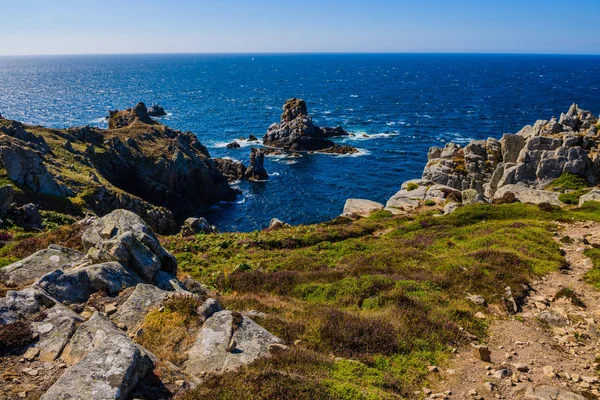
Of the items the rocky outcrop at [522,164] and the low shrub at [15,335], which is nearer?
the low shrub at [15,335]

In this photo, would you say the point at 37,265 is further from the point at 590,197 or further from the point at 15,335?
the point at 590,197

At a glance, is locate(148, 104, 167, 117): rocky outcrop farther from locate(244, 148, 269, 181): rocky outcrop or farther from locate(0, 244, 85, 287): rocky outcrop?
locate(0, 244, 85, 287): rocky outcrop

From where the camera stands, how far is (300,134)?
11881cm

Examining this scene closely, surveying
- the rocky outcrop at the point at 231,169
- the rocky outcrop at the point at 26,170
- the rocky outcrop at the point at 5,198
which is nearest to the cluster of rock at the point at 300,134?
the rocky outcrop at the point at 231,169

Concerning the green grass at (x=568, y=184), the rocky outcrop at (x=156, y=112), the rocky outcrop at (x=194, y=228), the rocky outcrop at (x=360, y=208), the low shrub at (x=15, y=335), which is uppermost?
the rocky outcrop at (x=156, y=112)

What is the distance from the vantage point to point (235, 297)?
767 inches

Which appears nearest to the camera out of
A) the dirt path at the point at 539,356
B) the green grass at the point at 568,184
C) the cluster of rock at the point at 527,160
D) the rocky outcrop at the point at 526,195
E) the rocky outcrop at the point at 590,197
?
the dirt path at the point at 539,356

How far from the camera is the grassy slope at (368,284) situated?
1135 centimetres

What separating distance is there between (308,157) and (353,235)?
77544 millimetres

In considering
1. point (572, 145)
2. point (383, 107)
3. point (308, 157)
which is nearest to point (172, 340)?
point (572, 145)

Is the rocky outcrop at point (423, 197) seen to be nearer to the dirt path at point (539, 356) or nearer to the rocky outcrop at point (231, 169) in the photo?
the dirt path at point (539, 356)

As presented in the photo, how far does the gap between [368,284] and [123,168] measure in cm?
6929

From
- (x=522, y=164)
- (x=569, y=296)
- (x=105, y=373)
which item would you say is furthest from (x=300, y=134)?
(x=105, y=373)

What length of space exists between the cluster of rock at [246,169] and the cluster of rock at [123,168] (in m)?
7.23
